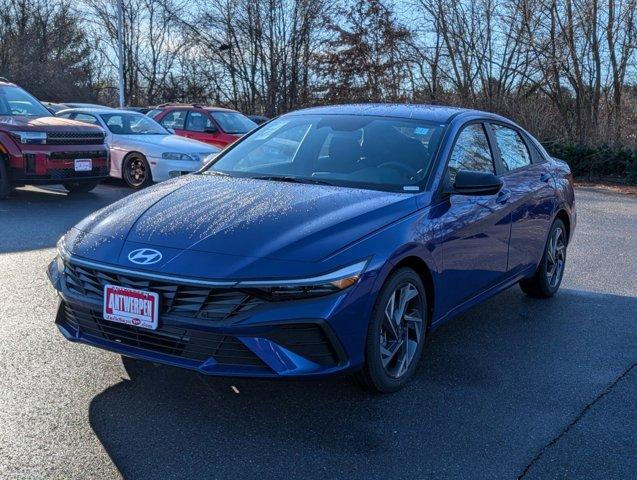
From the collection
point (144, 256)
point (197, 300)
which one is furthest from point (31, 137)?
point (197, 300)

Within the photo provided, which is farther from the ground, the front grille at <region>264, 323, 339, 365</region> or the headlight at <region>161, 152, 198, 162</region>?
the headlight at <region>161, 152, 198, 162</region>

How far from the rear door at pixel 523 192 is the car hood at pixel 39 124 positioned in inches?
271

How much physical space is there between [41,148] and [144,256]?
735 cm

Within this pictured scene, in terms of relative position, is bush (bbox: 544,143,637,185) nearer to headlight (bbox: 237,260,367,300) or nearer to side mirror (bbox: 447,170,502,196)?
side mirror (bbox: 447,170,502,196)

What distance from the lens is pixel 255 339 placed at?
10.6 feet

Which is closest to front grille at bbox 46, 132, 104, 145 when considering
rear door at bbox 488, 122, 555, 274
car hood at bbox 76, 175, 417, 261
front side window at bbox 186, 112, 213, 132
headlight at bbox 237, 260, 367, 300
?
front side window at bbox 186, 112, 213, 132

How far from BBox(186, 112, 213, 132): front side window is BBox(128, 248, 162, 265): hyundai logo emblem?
39.2 ft

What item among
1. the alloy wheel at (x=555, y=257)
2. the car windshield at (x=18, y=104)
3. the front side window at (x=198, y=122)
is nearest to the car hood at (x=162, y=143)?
the car windshield at (x=18, y=104)

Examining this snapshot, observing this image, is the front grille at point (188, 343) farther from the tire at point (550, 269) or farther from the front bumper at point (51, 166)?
the front bumper at point (51, 166)

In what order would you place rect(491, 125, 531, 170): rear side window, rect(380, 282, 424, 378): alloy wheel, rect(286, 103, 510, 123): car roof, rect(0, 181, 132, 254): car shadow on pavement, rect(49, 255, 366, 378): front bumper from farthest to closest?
rect(0, 181, 132, 254): car shadow on pavement < rect(491, 125, 531, 170): rear side window < rect(286, 103, 510, 123): car roof < rect(380, 282, 424, 378): alloy wheel < rect(49, 255, 366, 378): front bumper

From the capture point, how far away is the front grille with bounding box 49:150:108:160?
399 inches

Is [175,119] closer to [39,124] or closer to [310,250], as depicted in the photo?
[39,124]

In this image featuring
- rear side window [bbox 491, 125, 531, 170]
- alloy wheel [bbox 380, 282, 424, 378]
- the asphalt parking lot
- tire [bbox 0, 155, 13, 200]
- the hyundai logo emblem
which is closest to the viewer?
the asphalt parking lot

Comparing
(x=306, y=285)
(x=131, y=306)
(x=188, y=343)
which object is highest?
(x=306, y=285)
